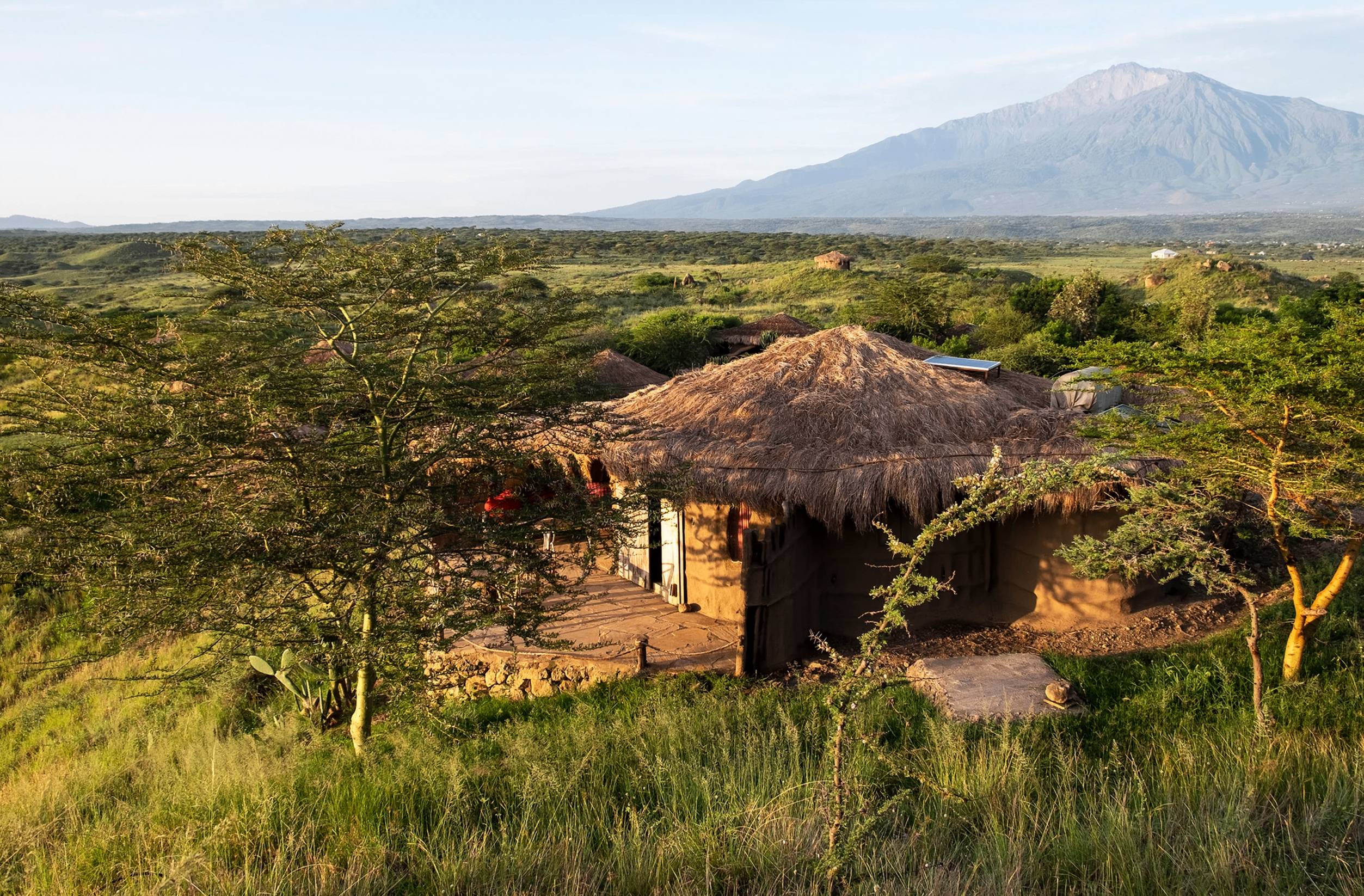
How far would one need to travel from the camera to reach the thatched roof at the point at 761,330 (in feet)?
81.3

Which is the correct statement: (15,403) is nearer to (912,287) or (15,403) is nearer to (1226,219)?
(912,287)

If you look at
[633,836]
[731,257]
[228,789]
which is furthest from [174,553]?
[731,257]

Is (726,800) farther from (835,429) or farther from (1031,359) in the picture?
(1031,359)

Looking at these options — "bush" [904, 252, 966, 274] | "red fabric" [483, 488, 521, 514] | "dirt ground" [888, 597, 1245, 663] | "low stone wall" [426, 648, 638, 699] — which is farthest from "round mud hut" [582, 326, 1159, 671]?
"bush" [904, 252, 966, 274]

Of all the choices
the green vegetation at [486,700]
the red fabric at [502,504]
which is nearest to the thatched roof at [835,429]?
the red fabric at [502,504]

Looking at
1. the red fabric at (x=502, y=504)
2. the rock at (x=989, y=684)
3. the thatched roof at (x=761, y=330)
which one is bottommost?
the rock at (x=989, y=684)

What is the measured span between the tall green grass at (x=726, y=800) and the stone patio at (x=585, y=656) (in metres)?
0.54

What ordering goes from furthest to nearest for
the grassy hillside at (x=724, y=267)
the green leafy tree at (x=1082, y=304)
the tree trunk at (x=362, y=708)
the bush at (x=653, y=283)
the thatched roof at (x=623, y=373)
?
the bush at (x=653, y=283)
the grassy hillside at (x=724, y=267)
the green leafy tree at (x=1082, y=304)
the thatched roof at (x=623, y=373)
the tree trunk at (x=362, y=708)

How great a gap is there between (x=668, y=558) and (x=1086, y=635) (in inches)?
169

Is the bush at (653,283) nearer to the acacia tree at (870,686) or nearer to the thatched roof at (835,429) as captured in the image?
the thatched roof at (835,429)

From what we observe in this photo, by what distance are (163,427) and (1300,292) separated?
41975 millimetres

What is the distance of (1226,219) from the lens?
183 meters

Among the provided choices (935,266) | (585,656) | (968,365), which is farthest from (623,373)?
(935,266)

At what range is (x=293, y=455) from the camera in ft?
20.2
